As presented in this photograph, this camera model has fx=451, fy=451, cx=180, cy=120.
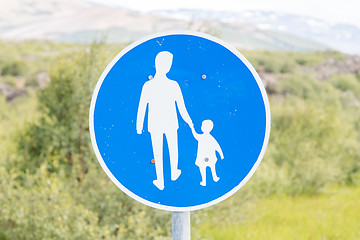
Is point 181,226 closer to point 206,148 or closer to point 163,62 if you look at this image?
point 206,148

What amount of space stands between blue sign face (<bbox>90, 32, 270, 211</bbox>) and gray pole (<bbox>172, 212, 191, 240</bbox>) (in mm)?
50

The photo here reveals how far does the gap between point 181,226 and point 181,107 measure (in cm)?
49

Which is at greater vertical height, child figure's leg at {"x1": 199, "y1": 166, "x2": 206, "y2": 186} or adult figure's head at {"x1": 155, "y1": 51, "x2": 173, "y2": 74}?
adult figure's head at {"x1": 155, "y1": 51, "x2": 173, "y2": 74}

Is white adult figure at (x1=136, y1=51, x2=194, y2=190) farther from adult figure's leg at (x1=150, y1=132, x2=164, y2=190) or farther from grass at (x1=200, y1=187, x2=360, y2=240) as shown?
grass at (x1=200, y1=187, x2=360, y2=240)

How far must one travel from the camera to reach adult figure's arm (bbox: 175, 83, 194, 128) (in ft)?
5.87

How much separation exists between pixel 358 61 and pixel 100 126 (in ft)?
96.0

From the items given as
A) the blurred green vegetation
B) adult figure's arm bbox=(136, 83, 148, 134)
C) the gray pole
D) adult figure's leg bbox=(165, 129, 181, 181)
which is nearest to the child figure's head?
adult figure's leg bbox=(165, 129, 181, 181)

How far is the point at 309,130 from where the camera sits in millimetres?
9164

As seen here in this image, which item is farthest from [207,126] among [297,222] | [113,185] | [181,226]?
[297,222]

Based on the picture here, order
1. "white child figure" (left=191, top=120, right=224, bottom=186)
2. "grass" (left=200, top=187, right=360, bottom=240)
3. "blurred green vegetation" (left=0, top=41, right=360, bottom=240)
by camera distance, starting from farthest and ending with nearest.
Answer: "grass" (left=200, top=187, right=360, bottom=240)
"blurred green vegetation" (left=0, top=41, right=360, bottom=240)
"white child figure" (left=191, top=120, right=224, bottom=186)

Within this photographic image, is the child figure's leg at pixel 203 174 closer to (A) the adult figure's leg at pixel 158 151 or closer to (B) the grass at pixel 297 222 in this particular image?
(A) the adult figure's leg at pixel 158 151

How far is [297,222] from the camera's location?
5629 mm

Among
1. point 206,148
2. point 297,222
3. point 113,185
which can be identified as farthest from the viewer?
point 297,222

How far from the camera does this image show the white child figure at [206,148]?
5.80 ft
